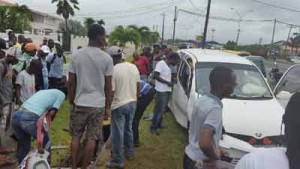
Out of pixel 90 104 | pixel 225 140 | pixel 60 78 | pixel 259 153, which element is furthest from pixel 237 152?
pixel 60 78

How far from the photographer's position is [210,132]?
337 cm

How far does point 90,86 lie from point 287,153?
375 centimetres

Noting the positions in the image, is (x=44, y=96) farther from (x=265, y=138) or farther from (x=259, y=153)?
(x=259, y=153)

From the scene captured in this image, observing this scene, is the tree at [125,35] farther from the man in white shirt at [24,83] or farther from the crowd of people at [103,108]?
the man in white shirt at [24,83]

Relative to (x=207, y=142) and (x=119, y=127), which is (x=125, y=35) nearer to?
(x=119, y=127)

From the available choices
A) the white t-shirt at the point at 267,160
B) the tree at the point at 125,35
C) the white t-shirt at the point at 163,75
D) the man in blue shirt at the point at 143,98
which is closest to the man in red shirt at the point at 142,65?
the white t-shirt at the point at 163,75

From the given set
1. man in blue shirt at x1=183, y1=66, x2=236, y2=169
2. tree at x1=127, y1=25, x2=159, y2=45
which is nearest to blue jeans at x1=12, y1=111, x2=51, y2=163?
man in blue shirt at x1=183, y1=66, x2=236, y2=169

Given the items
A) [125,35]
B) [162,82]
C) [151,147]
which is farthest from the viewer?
[125,35]

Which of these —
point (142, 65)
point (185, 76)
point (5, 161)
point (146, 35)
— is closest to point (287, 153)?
point (5, 161)

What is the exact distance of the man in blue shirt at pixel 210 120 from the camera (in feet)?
11.1

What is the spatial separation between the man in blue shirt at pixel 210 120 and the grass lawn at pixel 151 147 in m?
3.13

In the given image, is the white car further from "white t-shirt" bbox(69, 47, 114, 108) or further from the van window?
"white t-shirt" bbox(69, 47, 114, 108)

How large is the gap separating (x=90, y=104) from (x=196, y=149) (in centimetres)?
210

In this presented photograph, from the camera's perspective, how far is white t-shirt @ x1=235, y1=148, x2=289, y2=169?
1906 millimetres
